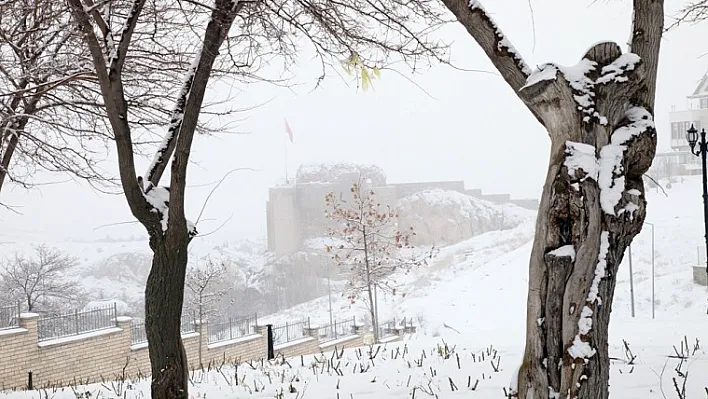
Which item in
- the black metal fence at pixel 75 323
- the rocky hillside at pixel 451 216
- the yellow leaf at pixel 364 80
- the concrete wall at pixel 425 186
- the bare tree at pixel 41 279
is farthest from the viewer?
the rocky hillside at pixel 451 216

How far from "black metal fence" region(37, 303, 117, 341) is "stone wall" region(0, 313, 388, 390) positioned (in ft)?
0.92

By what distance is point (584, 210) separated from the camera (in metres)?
2.00

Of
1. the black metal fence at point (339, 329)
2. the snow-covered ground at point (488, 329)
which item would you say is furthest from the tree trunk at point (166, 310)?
the black metal fence at point (339, 329)

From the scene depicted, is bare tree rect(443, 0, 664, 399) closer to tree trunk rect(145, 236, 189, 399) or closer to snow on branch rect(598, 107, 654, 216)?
snow on branch rect(598, 107, 654, 216)

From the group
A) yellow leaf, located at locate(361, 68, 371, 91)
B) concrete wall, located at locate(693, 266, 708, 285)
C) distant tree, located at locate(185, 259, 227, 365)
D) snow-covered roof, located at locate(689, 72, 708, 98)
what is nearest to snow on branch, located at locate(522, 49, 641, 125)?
yellow leaf, located at locate(361, 68, 371, 91)

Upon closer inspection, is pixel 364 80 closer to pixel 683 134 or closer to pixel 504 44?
pixel 504 44

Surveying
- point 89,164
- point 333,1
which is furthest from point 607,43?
point 89,164

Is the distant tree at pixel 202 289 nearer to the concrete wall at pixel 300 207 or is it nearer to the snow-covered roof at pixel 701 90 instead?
the concrete wall at pixel 300 207

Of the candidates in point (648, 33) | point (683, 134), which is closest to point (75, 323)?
point (648, 33)

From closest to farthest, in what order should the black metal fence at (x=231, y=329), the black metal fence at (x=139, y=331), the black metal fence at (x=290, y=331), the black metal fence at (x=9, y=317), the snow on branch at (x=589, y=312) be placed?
the snow on branch at (x=589, y=312), the black metal fence at (x=9, y=317), the black metal fence at (x=139, y=331), the black metal fence at (x=231, y=329), the black metal fence at (x=290, y=331)

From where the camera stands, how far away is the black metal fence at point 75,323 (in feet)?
47.5

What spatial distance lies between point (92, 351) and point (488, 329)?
9086 mm

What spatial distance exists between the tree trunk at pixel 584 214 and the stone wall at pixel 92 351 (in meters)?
9.69

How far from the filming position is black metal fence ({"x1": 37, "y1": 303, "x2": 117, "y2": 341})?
14.5 metres
